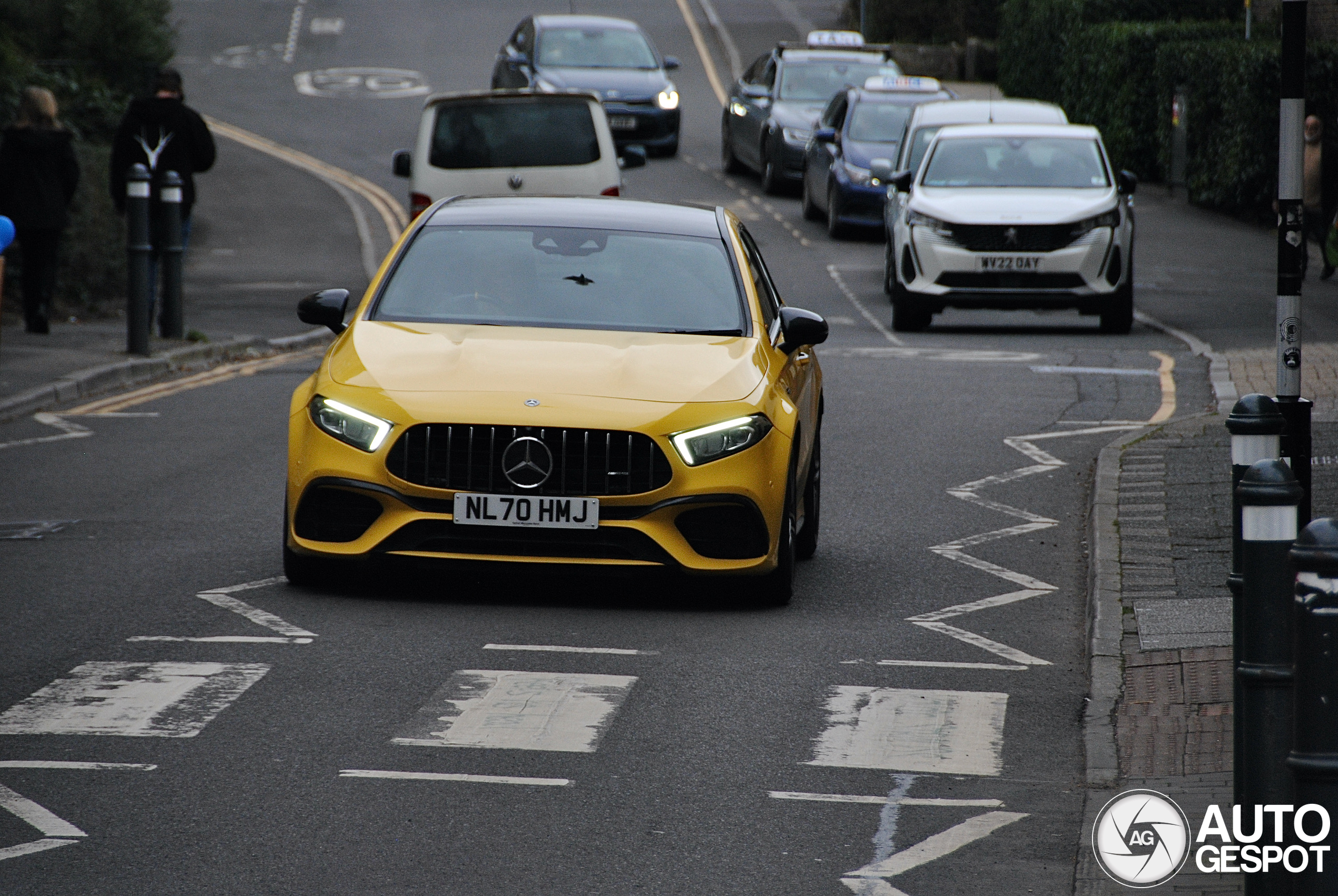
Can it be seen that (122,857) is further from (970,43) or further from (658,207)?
(970,43)

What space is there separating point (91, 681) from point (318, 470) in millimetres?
1495

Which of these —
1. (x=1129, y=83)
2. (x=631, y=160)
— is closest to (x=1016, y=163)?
(x=631, y=160)

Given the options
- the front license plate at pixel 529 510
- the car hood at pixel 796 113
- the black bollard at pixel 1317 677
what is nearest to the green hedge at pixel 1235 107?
the car hood at pixel 796 113

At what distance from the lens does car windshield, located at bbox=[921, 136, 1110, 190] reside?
2039cm

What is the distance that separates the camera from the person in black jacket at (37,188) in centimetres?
1681

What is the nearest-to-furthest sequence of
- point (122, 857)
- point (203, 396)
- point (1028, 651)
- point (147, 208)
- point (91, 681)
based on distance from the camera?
point (122, 857) < point (91, 681) < point (1028, 651) < point (203, 396) < point (147, 208)

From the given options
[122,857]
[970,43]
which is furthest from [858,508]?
[970,43]

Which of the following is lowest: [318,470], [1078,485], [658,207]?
[1078,485]

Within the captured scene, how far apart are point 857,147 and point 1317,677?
23.5m

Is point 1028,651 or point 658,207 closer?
point 1028,651

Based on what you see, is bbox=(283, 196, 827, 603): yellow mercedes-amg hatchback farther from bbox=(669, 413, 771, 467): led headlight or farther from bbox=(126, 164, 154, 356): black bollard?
bbox=(126, 164, 154, 356): black bollard

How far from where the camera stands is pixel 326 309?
8984mm

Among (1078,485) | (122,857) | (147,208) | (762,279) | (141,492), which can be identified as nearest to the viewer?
(122,857)

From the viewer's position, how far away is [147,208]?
16000 mm
